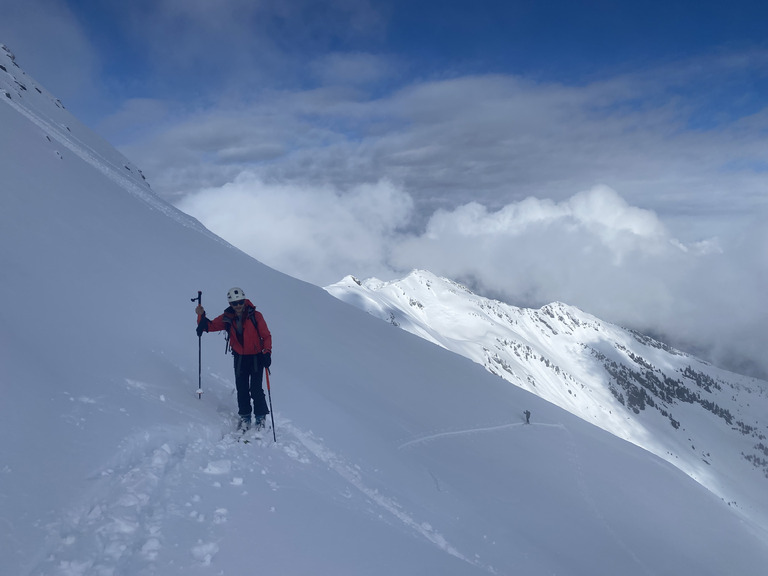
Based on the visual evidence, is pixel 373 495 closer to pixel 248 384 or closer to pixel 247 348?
pixel 248 384

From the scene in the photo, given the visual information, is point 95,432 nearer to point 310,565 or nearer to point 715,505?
point 310,565

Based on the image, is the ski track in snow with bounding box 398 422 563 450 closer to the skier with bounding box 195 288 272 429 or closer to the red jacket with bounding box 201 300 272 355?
the skier with bounding box 195 288 272 429

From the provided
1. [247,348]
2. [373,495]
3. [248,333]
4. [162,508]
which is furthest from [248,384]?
[162,508]

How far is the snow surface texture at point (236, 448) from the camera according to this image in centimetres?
577

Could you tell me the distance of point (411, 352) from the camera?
2412 cm

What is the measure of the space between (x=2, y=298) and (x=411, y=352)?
58.4ft

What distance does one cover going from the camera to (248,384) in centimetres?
980

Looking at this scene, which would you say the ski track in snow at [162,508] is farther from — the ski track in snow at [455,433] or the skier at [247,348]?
the ski track in snow at [455,433]

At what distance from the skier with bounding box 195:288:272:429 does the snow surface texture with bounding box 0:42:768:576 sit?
1.86 ft

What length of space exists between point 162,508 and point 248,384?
3.86 meters

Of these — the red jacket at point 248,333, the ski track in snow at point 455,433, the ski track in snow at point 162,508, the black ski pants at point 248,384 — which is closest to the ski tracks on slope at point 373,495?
the ski track in snow at point 162,508

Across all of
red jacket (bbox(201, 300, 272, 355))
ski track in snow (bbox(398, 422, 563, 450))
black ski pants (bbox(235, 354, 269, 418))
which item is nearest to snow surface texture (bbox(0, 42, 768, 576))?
ski track in snow (bbox(398, 422, 563, 450))

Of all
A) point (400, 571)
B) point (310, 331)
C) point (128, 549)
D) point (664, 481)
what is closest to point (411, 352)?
point (310, 331)

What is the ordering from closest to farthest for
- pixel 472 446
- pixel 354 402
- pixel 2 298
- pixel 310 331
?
pixel 2 298 < pixel 354 402 < pixel 472 446 < pixel 310 331
